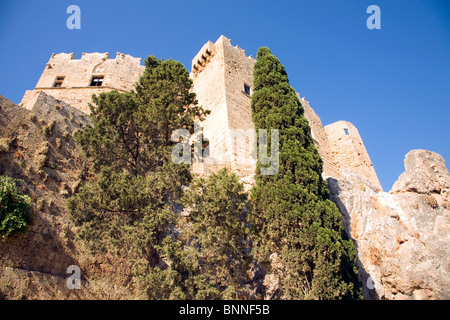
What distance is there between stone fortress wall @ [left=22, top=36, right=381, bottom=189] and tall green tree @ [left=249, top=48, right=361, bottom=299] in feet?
12.0

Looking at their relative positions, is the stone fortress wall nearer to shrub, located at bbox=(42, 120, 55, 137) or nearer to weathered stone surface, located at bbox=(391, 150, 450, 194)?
shrub, located at bbox=(42, 120, 55, 137)

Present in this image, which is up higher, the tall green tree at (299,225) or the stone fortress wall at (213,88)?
the stone fortress wall at (213,88)

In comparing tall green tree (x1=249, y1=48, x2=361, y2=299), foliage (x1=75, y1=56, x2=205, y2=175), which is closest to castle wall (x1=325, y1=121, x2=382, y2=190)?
tall green tree (x1=249, y1=48, x2=361, y2=299)

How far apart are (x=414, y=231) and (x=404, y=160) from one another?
3291 mm

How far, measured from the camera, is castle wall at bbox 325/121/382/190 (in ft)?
78.3

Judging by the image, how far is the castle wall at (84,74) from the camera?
18.2m

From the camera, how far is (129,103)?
898cm

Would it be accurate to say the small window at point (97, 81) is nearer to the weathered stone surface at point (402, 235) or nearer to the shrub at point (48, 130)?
the shrub at point (48, 130)

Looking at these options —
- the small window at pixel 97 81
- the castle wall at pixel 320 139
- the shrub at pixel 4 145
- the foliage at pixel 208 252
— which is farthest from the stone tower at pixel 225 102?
the castle wall at pixel 320 139

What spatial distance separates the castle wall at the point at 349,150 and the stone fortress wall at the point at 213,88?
0.49ft

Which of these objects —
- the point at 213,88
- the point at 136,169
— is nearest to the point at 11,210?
the point at 136,169

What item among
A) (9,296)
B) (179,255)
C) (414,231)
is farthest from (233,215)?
(414,231)

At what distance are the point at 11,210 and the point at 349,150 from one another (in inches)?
907
